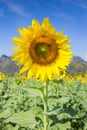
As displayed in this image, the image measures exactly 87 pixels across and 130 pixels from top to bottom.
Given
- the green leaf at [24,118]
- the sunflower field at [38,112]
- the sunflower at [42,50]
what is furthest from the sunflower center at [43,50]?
the green leaf at [24,118]

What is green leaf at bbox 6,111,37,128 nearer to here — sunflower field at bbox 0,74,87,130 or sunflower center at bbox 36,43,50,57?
sunflower field at bbox 0,74,87,130

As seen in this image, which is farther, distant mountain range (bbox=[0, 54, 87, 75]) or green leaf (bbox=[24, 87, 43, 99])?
distant mountain range (bbox=[0, 54, 87, 75])

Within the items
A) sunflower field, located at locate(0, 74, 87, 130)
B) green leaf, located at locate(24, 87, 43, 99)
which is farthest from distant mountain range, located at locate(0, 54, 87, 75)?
green leaf, located at locate(24, 87, 43, 99)

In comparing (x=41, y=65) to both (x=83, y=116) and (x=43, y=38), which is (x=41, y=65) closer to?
(x=43, y=38)

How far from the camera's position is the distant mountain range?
21.0 m

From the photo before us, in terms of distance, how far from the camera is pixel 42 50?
2711 mm

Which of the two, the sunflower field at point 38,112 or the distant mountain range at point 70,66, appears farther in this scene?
the distant mountain range at point 70,66

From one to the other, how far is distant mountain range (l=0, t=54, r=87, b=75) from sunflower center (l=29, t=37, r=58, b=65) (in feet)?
38.5

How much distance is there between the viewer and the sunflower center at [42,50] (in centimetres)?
271

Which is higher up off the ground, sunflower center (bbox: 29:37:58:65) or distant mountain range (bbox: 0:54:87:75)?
distant mountain range (bbox: 0:54:87:75)

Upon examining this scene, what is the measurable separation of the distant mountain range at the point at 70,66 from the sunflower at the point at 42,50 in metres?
11.7

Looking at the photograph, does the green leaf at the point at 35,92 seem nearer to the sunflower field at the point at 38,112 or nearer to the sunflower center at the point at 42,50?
the sunflower field at the point at 38,112

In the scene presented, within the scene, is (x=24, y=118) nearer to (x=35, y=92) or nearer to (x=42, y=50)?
(x=35, y=92)

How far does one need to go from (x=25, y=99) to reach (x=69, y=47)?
11.4 feet
